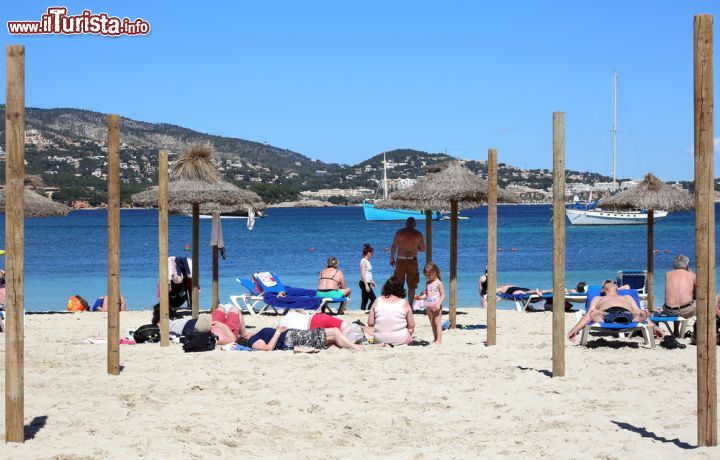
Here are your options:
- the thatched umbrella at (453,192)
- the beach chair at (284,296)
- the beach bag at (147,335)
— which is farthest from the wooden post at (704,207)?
the beach chair at (284,296)

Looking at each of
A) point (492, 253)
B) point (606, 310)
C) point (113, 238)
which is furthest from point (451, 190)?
point (113, 238)

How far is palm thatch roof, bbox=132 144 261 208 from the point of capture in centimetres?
1155

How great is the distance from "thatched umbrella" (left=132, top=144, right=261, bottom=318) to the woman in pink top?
9.12 feet

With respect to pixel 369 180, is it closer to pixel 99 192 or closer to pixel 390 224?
pixel 99 192

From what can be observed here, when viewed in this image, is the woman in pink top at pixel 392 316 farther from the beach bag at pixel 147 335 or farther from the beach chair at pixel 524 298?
the beach chair at pixel 524 298

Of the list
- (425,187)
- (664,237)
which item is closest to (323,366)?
(425,187)

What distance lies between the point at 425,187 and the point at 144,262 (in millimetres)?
23388

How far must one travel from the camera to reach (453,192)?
1134cm

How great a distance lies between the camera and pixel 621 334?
9906 mm

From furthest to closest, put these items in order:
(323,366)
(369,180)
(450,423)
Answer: (369,180)
(323,366)
(450,423)

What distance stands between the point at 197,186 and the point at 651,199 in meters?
6.42

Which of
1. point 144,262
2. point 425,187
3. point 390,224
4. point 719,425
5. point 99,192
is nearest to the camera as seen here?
point 719,425

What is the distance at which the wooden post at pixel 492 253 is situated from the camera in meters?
8.99

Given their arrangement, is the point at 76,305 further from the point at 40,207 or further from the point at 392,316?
the point at 392,316
